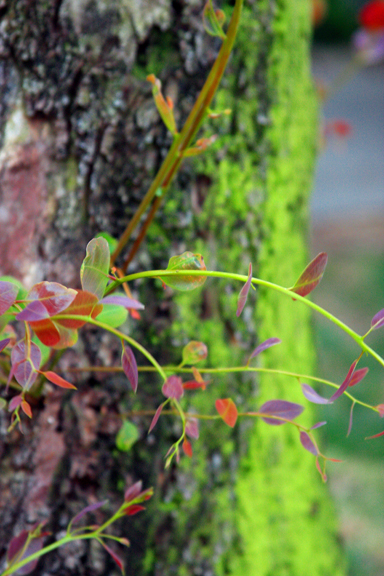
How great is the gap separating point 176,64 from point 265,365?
17.2 inches

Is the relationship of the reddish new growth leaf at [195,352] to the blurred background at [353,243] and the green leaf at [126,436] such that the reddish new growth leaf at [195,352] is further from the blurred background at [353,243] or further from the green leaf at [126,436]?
the blurred background at [353,243]

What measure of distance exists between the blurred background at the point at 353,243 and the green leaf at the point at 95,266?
0.96m

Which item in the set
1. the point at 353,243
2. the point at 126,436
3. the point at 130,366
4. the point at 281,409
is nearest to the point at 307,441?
the point at 281,409

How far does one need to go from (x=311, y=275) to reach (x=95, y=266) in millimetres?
130

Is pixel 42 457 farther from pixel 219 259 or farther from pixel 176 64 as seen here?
pixel 176 64

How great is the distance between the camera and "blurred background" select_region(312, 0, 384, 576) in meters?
1.41

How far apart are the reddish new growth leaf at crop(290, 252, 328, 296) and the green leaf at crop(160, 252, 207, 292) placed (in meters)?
0.06

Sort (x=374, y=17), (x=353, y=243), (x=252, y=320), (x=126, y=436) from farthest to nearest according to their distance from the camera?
(x=353, y=243) < (x=374, y=17) < (x=252, y=320) < (x=126, y=436)

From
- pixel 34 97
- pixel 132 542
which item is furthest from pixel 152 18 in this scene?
pixel 132 542

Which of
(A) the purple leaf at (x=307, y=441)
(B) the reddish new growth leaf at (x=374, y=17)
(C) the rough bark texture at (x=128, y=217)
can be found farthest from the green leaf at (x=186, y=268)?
(B) the reddish new growth leaf at (x=374, y=17)

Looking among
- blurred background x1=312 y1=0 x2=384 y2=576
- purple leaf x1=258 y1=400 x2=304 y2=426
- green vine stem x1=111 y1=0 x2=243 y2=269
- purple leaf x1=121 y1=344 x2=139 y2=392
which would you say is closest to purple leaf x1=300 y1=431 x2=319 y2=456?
purple leaf x1=258 y1=400 x2=304 y2=426

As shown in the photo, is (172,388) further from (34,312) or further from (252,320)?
(252,320)

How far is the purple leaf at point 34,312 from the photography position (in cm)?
26

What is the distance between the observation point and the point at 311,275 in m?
0.29
